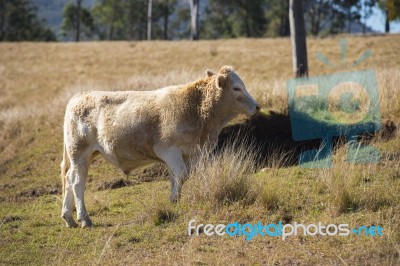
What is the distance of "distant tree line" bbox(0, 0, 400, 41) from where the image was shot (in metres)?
62.9

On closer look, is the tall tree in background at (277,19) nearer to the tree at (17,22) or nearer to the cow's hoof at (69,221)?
the tree at (17,22)

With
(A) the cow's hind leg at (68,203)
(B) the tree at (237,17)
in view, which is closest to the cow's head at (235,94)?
(A) the cow's hind leg at (68,203)

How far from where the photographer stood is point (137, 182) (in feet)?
38.1

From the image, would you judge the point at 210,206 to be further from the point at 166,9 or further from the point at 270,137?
the point at 166,9

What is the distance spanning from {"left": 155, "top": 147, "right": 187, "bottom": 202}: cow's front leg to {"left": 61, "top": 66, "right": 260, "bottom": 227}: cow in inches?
0.6

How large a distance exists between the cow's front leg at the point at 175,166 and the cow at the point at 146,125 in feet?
0.05

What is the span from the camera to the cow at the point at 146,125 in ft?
28.7

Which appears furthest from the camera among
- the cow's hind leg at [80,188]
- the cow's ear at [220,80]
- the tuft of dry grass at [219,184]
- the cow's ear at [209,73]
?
the cow's ear at [209,73]

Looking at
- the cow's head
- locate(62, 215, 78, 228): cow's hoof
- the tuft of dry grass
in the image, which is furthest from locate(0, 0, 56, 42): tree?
the tuft of dry grass

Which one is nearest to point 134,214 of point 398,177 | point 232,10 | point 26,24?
point 398,177

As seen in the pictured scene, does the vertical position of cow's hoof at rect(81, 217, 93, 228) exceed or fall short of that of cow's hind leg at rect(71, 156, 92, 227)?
it falls short

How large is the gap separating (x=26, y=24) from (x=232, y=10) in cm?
2543

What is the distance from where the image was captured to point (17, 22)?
221ft

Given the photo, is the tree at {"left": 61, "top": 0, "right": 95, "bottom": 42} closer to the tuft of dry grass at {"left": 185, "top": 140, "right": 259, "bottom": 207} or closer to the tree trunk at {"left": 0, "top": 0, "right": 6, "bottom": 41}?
the tree trunk at {"left": 0, "top": 0, "right": 6, "bottom": 41}
